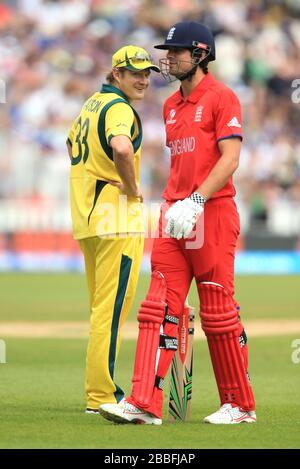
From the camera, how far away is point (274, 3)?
979 inches

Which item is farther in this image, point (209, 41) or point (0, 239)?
point (0, 239)

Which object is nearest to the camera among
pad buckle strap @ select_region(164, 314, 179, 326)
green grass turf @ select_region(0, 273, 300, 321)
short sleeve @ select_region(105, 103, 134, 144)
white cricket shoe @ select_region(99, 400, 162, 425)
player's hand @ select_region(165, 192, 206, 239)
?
player's hand @ select_region(165, 192, 206, 239)

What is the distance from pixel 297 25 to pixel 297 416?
63.3ft

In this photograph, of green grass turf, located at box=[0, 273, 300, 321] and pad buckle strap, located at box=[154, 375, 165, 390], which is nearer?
pad buckle strap, located at box=[154, 375, 165, 390]

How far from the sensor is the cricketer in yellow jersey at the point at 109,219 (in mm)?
6730

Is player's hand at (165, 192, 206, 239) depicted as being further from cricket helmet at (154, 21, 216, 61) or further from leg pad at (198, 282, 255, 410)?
cricket helmet at (154, 21, 216, 61)

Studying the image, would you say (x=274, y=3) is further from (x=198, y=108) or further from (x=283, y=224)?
(x=198, y=108)

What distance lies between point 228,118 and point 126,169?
0.76m

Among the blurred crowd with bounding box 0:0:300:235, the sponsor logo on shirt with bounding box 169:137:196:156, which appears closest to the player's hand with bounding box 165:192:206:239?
the sponsor logo on shirt with bounding box 169:137:196:156

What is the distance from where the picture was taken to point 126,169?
21.4 ft

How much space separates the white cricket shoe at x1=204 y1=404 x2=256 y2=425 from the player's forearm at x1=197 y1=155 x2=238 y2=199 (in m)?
1.20

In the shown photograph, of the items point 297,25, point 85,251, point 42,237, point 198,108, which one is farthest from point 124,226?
point 297,25

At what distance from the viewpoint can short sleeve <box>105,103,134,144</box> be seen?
6543mm

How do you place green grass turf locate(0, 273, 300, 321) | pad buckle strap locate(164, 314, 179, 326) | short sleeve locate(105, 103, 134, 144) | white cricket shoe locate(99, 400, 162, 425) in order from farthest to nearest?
green grass turf locate(0, 273, 300, 321)
short sleeve locate(105, 103, 134, 144)
pad buckle strap locate(164, 314, 179, 326)
white cricket shoe locate(99, 400, 162, 425)
